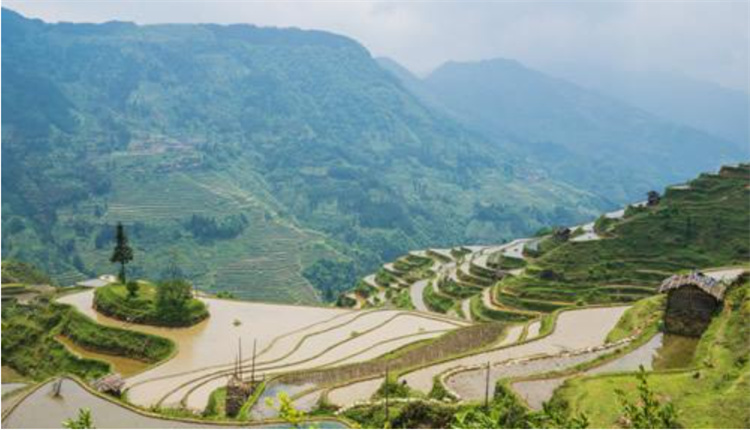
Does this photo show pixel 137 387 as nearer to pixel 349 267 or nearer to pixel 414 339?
pixel 414 339

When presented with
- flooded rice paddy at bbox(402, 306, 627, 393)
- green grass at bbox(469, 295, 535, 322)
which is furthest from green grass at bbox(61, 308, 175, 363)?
green grass at bbox(469, 295, 535, 322)

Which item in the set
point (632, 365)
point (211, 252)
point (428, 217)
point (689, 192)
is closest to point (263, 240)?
point (211, 252)

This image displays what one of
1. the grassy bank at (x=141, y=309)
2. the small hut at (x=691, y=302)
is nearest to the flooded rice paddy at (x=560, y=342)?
the small hut at (x=691, y=302)

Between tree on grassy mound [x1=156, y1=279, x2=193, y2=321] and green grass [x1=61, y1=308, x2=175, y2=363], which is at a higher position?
tree on grassy mound [x1=156, y1=279, x2=193, y2=321]

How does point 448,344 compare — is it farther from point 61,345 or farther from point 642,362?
point 61,345

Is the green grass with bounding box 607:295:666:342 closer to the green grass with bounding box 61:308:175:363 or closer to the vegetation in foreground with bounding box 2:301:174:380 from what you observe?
the green grass with bounding box 61:308:175:363

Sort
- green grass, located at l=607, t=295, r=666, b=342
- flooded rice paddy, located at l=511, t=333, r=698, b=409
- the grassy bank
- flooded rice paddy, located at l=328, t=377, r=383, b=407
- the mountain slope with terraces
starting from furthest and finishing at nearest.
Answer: the mountain slope with terraces → the grassy bank → green grass, located at l=607, t=295, r=666, b=342 → flooded rice paddy, located at l=328, t=377, r=383, b=407 → flooded rice paddy, located at l=511, t=333, r=698, b=409

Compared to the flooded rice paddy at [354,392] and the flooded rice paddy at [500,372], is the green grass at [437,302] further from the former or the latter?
the flooded rice paddy at [354,392]
